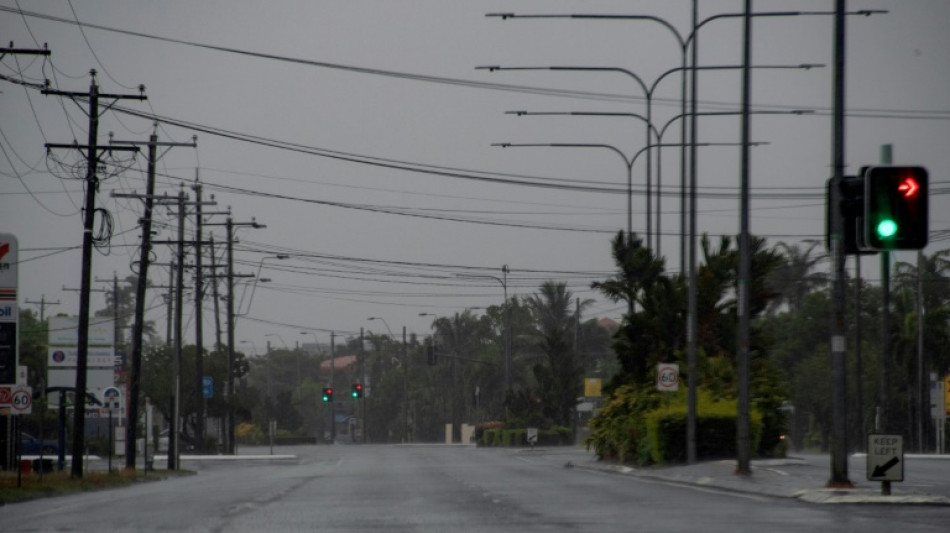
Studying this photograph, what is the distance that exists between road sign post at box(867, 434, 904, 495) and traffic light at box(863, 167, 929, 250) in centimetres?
808

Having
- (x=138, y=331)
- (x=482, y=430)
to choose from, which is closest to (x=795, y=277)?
(x=482, y=430)

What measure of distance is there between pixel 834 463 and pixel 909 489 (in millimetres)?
2184

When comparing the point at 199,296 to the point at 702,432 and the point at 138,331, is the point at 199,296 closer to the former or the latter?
the point at 138,331

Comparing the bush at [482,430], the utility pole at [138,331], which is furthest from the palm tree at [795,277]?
the utility pole at [138,331]

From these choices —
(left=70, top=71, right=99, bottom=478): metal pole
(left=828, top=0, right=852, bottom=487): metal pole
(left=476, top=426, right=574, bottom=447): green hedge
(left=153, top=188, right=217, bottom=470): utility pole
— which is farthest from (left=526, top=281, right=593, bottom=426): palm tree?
(left=828, top=0, right=852, bottom=487): metal pole

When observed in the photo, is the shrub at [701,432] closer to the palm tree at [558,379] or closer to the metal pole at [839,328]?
the metal pole at [839,328]

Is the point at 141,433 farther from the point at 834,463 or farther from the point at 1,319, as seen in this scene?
the point at 834,463

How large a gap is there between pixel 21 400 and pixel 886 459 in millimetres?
22656

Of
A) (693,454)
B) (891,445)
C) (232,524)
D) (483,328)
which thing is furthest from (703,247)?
(483,328)

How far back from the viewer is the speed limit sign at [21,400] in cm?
4000

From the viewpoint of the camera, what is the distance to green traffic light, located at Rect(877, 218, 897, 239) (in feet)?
62.7

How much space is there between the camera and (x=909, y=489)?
29422 mm

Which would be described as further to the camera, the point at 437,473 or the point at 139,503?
the point at 437,473

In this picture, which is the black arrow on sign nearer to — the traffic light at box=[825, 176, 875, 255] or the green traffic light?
the traffic light at box=[825, 176, 875, 255]
